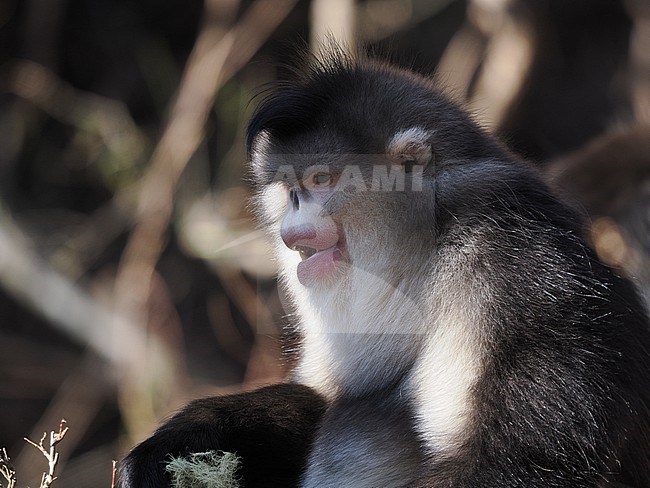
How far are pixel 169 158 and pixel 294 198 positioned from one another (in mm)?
4624

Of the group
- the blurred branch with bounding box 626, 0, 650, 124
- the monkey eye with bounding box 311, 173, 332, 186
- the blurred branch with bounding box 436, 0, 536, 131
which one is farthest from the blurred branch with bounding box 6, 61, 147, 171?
the monkey eye with bounding box 311, 173, 332, 186

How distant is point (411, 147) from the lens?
10.2ft

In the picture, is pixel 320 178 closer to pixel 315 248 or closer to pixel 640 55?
pixel 315 248

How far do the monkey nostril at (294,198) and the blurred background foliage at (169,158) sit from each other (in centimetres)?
342

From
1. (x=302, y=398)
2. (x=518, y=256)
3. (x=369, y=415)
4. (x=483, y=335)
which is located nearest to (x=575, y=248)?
(x=518, y=256)

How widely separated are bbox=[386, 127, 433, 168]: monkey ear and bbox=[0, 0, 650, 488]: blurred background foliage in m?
3.59

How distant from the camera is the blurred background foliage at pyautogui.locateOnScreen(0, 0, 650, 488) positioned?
23.7 feet

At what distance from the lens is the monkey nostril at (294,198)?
3221mm

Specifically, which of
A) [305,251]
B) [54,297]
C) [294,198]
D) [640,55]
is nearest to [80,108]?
[54,297]

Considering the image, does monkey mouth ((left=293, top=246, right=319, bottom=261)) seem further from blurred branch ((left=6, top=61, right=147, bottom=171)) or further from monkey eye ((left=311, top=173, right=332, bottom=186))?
blurred branch ((left=6, top=61, right=147, bottom=171))

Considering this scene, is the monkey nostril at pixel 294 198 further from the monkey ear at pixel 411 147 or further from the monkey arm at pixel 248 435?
the monkey arm at pixel 248 435

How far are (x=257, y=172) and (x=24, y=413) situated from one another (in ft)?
18.0

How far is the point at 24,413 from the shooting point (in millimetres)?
8383

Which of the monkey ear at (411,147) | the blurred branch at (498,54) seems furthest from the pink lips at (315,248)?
the blurred branch at (498,54)
